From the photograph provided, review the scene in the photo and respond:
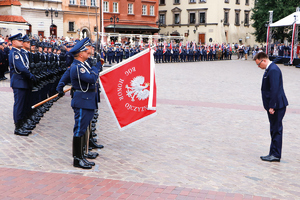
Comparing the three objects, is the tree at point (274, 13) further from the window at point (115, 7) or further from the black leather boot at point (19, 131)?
the black leather boot at point (19, 131)

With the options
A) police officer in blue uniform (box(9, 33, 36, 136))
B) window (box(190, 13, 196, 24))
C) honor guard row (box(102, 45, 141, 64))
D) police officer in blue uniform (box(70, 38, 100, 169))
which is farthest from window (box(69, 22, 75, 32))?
police officer in blue uniform (box(70, 38, 100, 169))

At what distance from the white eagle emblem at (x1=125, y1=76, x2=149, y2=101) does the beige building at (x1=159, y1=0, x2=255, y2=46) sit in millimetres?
56545

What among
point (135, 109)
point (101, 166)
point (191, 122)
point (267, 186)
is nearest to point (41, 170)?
point (101, 166)

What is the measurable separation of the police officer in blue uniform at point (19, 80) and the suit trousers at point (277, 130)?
484cm

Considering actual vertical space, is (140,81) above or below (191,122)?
above

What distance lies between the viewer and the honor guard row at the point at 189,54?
35.8 meters

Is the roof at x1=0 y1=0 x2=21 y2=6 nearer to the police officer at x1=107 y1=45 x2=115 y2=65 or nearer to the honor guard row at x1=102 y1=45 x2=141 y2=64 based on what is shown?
the honor guard row at x1=102 y1=45 x2=141 y2=64

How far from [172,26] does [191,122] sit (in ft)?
197

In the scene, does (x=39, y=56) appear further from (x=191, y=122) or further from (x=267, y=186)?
(x=267, y=186)

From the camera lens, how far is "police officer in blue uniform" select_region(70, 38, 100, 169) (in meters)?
5.36

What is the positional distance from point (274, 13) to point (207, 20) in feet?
63.8

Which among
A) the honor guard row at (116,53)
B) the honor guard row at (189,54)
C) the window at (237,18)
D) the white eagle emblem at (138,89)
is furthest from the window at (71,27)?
the white eagle emblem at (138,89)

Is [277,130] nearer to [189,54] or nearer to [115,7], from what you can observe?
[189,54]

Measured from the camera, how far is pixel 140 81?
6.20 metres
